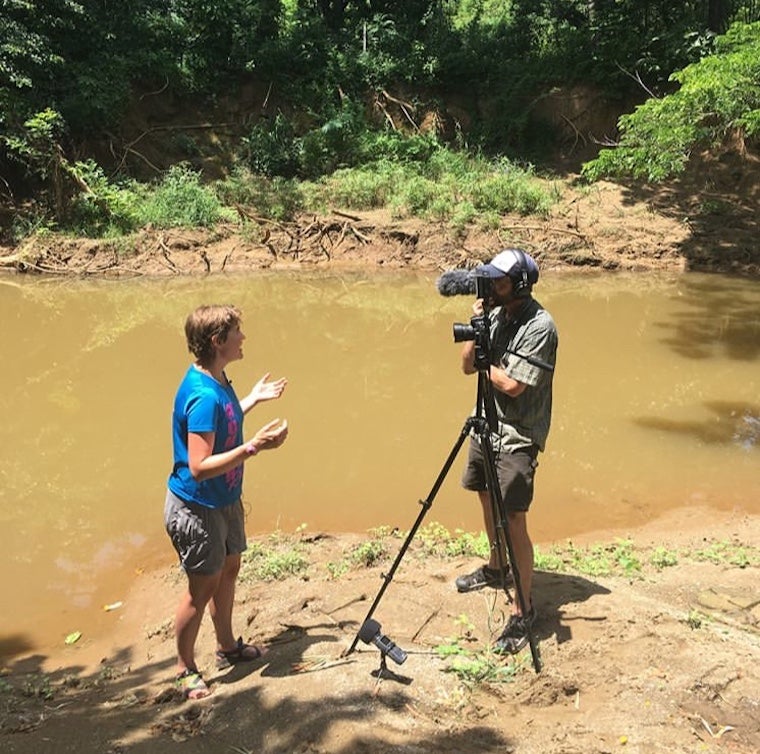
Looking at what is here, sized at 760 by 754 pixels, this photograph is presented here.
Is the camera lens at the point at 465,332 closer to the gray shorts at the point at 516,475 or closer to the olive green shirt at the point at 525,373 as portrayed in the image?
the olive green shirt at the point at 525,373

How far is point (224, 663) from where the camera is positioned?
3016 mm

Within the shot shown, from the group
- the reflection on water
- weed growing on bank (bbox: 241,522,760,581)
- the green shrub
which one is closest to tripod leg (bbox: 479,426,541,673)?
weed growing on bank (bbox: 241,522,760,581)

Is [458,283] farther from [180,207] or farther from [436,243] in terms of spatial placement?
[180,207]

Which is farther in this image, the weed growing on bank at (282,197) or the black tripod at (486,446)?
the weed growing on bank at (282,197)

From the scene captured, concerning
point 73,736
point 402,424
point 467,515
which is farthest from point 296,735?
point 402,424

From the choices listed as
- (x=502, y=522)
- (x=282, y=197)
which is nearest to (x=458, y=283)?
(x=502, y=522)

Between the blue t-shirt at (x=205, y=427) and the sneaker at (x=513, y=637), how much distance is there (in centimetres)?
133

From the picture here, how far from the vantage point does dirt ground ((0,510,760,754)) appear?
94.6 inches

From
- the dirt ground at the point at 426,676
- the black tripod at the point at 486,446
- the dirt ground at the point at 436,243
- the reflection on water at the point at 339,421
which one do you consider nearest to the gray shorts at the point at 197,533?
the dirt ground at the point at 426,676

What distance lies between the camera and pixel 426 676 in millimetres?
2781

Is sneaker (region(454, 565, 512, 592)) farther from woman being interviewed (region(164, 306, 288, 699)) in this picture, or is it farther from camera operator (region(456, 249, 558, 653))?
woman being interviewed (region(164, 306, 288, 699))

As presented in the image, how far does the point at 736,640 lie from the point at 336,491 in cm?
319

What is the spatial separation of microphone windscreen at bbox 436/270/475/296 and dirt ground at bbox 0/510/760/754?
155 centimetres

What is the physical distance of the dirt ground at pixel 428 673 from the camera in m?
2.41
